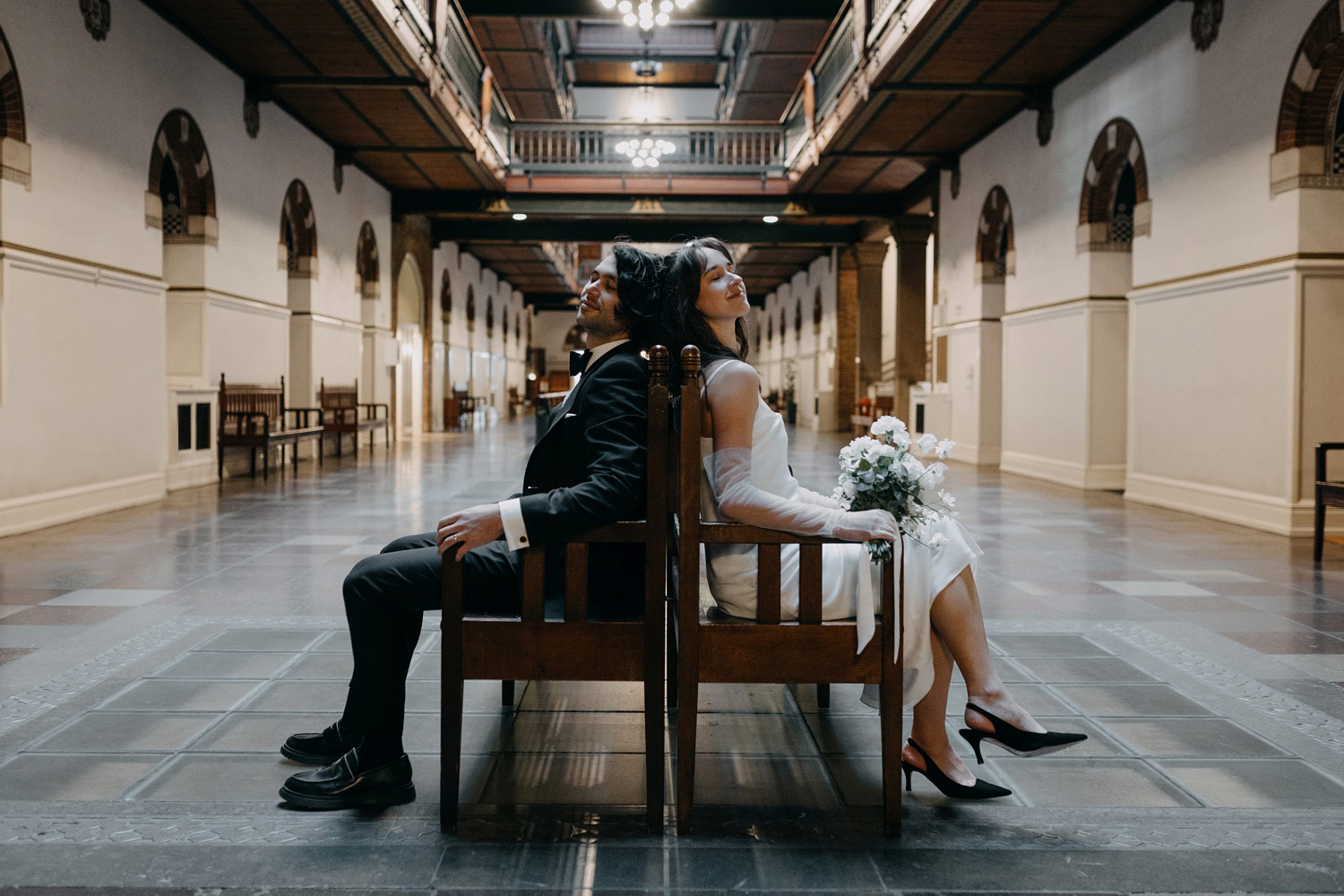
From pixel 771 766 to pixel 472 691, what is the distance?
1230 mm

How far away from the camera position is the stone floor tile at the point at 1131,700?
11.3ft

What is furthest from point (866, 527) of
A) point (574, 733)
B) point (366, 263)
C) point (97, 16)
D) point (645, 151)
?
point (366, 263)

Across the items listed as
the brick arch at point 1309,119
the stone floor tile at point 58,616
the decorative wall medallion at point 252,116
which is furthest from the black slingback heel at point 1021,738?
the decorative wall medallion at point 252,116

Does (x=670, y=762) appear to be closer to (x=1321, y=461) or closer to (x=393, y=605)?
(x=393, y=605)

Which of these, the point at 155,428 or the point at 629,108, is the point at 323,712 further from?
the point at 629,108

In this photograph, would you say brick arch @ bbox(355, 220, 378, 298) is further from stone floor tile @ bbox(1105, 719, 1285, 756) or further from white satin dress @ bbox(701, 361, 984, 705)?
stone floor tile @ bbox(1105, 719, 1285, 756)

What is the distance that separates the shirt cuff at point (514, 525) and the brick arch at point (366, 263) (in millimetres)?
15677

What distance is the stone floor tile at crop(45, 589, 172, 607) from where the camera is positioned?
16.5ft

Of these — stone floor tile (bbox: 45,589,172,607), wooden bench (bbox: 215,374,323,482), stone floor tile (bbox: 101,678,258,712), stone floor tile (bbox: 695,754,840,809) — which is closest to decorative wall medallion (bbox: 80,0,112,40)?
wooden bench (bbox: 215,374,323,482)

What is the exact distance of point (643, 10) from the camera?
13773 millimetres

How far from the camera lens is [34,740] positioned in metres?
3.07

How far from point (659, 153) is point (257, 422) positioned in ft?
28.3

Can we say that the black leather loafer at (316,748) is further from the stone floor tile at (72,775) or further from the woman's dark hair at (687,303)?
the woman's dark hair at (687,303)

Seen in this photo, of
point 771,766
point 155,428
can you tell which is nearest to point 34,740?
point 771,766
